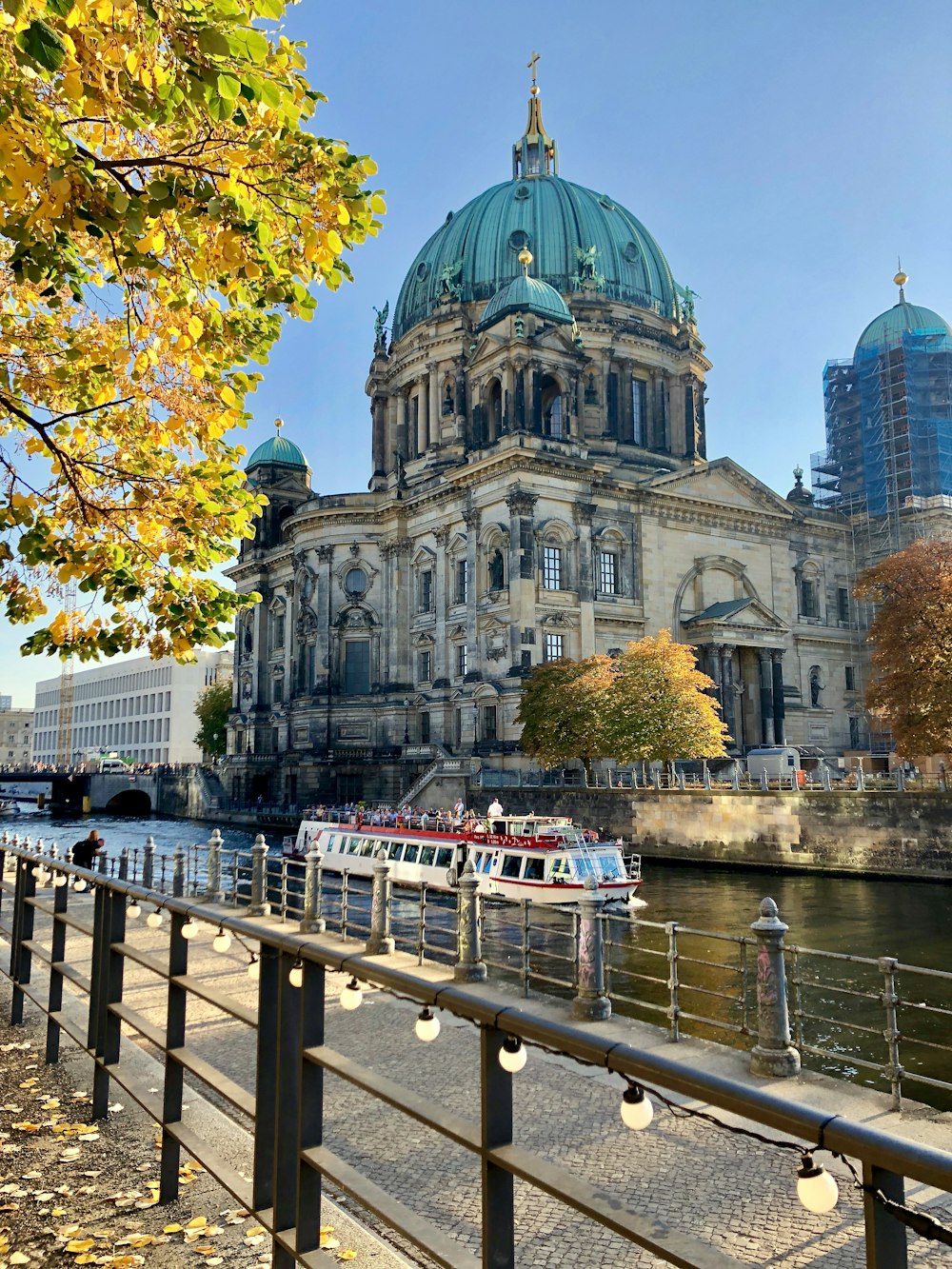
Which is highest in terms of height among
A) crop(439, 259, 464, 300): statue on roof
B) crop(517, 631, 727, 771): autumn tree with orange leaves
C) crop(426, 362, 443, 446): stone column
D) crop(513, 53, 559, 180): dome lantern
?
crop(513, 53, 559, 180): dome lantern

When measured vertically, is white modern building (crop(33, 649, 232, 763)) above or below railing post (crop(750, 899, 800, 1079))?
above

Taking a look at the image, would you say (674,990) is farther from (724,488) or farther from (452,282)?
(452,282)

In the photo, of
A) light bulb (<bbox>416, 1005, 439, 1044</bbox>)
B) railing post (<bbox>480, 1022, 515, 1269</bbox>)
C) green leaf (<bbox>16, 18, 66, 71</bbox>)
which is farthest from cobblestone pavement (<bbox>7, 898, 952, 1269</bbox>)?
green leaf (<bbox>16, 18, 66, 71</bbox>)

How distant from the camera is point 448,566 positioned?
62.6 meters

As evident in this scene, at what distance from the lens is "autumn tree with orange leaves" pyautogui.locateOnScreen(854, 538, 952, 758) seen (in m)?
36.5

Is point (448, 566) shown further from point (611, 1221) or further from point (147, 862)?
point (611, 1221)

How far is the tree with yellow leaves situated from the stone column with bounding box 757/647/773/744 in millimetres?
54421

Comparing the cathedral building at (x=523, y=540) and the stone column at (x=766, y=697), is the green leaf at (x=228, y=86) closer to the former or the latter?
the cathedral building at (x=523, y=540)

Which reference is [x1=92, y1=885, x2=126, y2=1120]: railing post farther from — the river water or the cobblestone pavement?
the river water

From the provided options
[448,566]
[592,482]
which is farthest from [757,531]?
[448,566]

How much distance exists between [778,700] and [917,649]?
81.3 feet

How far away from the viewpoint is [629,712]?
45656 mm

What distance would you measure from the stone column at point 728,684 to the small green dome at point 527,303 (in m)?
22.3

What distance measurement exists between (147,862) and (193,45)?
20.3 metres
